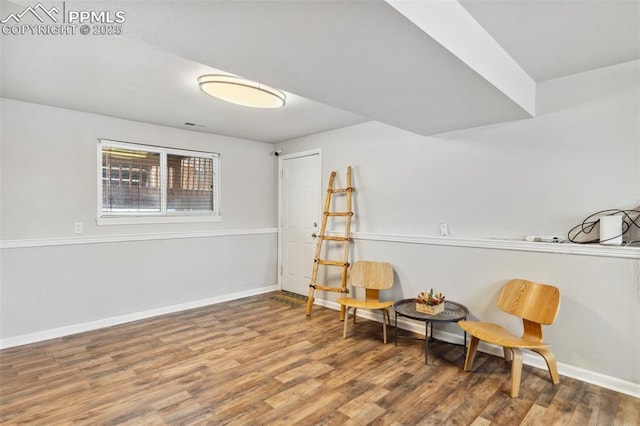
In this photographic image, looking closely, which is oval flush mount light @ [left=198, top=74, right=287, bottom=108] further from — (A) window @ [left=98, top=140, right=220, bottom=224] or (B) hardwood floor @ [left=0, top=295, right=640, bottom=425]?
(B) hardwood floor @ [left=0, top=295, right=640, bottom=425]

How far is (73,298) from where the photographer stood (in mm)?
3477

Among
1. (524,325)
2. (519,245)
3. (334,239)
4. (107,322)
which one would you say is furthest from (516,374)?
(107,322)

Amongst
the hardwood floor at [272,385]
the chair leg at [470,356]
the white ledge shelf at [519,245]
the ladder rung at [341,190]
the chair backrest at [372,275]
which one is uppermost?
the ladder rung at [341,190]

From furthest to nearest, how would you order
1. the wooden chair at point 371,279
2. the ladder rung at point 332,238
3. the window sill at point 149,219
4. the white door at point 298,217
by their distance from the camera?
the white door at point 298,217 < the ladder rung at point 332,238 < the window sill at point 149,219 < the wooden chair at point 371,279

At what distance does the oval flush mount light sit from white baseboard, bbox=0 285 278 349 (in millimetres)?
2833

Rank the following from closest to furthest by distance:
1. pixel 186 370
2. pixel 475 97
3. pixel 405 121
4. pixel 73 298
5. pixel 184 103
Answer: pixel 475 97
pixel 186 370
pixel 405 121
pixel 184 103
pixel 73 298

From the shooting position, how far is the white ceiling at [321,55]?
1371mm

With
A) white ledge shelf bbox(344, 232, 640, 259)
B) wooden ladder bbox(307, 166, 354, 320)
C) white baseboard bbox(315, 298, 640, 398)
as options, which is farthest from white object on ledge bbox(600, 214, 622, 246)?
wooden ladder bbox(307, 166, 354, 320)

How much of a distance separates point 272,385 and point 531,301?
211 centimetres

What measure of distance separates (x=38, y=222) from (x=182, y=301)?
180cm

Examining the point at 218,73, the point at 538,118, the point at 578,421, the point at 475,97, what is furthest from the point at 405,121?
the point at 578,421

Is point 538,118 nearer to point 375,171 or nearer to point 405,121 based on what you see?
point 405,121

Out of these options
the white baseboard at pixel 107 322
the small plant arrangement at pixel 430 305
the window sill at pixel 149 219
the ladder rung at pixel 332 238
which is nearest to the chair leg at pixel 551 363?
the small plant arrangement at pixel 430 305

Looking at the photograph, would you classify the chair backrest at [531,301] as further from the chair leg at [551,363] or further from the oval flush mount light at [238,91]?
the oval flush mount light at [238,91]
